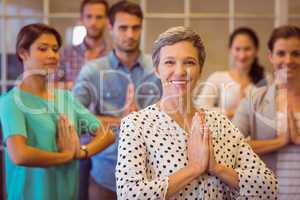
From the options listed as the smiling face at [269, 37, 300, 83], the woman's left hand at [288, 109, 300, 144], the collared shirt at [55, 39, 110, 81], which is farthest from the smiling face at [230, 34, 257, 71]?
the collared shirt at [55, 39, 110, 81]

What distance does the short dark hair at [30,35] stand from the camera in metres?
1.01

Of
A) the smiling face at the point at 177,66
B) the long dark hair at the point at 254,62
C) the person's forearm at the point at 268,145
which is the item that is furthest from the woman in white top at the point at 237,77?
the smiling face at the point at 177,66

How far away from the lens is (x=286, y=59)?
110cm

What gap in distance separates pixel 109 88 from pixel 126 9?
0.70ft

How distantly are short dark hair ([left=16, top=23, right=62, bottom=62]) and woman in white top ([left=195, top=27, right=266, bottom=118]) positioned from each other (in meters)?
0.40

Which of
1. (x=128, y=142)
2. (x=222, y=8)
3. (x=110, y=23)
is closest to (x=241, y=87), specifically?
(x=222, y=8)

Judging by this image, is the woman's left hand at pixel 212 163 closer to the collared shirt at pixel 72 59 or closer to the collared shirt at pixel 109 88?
the collared shirt at pixel 109 88

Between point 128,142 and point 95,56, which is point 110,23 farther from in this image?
point 128,142

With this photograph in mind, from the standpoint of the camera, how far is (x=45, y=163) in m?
0.99

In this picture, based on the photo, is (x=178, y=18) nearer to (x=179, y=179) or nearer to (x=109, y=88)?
(x=109, y=88)

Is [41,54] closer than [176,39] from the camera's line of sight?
No

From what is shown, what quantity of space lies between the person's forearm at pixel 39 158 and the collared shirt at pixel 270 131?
41 cm

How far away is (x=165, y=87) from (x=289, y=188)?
0.45m

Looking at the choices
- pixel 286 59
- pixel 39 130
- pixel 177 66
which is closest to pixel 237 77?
pixel 286 59
